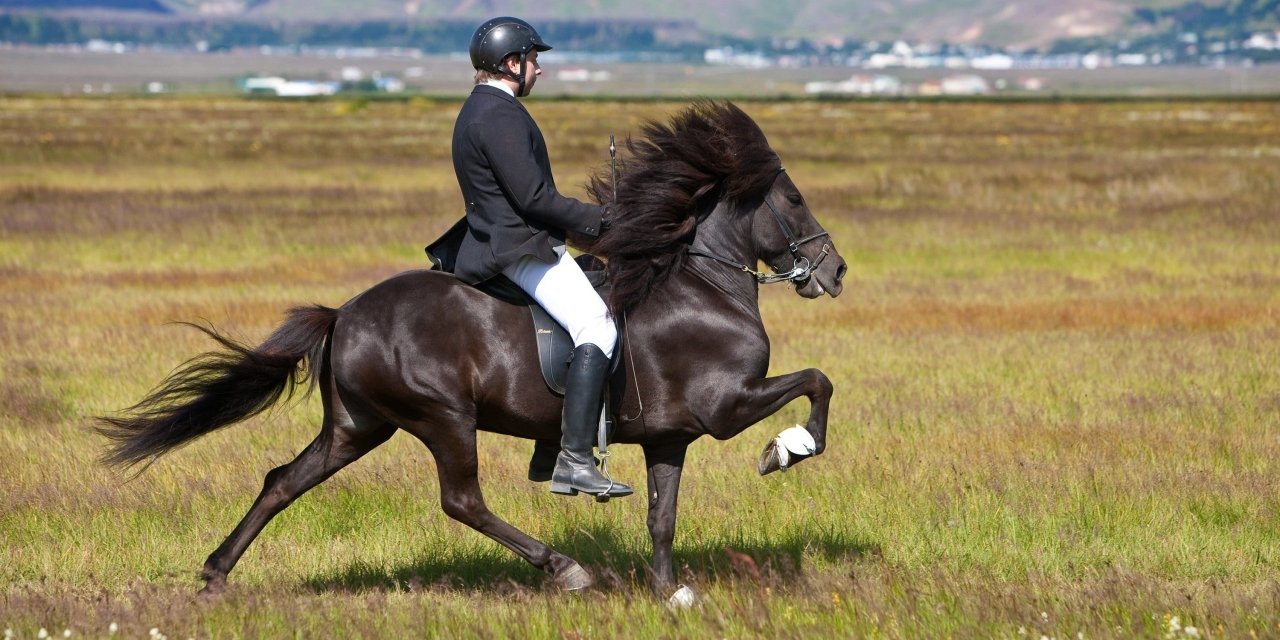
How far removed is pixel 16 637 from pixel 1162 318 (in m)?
13.9

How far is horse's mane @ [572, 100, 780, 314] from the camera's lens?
6844mm

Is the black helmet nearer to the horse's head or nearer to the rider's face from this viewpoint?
the rider's face

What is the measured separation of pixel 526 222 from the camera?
668 cm

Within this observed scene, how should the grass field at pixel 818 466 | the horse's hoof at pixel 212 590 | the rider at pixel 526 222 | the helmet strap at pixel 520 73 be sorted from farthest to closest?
the horse's hoof at pixel 212 590 < the helmet strap at pixel 520 73 < the rider at pixel 526 222 < the grass field at pixel 818 466

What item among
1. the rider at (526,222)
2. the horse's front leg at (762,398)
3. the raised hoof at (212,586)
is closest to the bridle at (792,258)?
the horse's front leg at (762,398)

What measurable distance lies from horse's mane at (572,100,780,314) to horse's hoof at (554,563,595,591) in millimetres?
1186

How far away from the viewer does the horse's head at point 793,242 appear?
7.08 metres

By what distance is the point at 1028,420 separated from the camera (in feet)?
36.7

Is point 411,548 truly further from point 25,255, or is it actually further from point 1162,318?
point 25,255

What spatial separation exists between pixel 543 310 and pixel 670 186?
0.83 m

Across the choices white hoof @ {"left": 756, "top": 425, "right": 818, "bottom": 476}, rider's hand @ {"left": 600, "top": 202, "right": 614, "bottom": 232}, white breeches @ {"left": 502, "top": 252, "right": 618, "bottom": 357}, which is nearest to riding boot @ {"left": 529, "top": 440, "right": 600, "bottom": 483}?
white breeches @ {"left": 502, "top": 252, "right": 618, "bottom": 357}

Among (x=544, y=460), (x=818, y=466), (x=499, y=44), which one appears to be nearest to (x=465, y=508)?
(x=544, y=460)

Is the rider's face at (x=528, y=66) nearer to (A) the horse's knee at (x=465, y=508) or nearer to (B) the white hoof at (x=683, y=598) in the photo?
(A) the horse's knee at (x=465, y=508)

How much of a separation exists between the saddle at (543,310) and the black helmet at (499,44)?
2.36 feet
